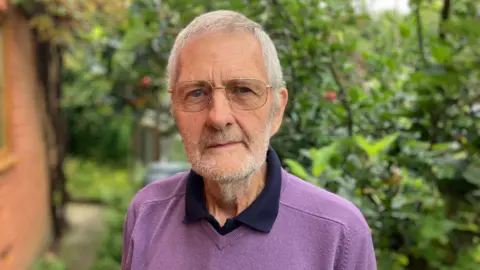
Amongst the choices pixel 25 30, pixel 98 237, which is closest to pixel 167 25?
pixel 25 30

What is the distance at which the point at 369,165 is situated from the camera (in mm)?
1612

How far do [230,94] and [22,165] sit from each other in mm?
3750

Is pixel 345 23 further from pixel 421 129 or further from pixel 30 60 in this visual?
pixel 30 60

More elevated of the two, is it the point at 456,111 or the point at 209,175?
the point at 456,111

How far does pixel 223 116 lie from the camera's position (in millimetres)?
1032

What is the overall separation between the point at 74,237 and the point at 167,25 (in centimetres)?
440

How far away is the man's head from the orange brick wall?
2.82 metres

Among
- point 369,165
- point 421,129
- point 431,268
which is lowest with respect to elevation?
point 431,268

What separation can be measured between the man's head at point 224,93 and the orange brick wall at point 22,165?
2.82m

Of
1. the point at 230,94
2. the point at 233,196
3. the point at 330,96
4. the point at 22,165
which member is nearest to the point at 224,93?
the point at 230,94

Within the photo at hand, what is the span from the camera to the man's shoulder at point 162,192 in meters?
1.28

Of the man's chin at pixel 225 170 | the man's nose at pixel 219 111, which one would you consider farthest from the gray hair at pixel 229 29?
the man's chin at pixel 225 170

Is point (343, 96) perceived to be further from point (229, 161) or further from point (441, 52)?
point (229, 161)

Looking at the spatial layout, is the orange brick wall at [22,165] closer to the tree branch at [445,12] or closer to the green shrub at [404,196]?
the green shrub at [404,196]
